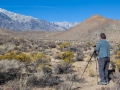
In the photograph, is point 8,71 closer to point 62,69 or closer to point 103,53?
point 62,69

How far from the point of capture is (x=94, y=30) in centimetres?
9731

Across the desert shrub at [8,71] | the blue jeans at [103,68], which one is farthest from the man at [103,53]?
the desert shrub at [8,71]

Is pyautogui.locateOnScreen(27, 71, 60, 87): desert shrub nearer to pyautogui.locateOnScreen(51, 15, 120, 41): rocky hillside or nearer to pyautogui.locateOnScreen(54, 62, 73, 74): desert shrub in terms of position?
pyautogui.locateOnScreen(54, 62, 73, 74): desert shrub

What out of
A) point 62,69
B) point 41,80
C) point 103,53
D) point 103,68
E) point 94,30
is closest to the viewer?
point 41,80

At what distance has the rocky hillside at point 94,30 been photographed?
9081 centimetres

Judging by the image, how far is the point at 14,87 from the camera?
7270 mm

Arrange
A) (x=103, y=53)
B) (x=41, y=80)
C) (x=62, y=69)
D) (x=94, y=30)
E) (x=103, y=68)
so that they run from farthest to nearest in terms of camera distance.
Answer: (x=94, y=30)
(x=62, y=69)
(x=103, y=68)
(x=103, y=53)
(x=41, y=80)

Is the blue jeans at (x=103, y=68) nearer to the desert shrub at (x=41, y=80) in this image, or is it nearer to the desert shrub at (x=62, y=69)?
the desert shrub at (x=41, y=80)

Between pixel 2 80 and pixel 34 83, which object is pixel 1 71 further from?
pixel 34 83

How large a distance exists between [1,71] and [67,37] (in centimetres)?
9493

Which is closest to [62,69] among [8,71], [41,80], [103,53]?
[41,80]

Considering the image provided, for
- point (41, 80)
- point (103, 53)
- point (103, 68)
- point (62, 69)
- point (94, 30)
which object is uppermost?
point (94, 30)

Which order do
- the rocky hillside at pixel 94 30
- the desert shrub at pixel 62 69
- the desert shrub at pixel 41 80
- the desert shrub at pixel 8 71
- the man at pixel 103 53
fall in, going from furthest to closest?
the rocky hillside at pixel 94 30
the desert shrub at pixel 62 69
the man at pixel 103 53
the desert shrub at pixel 8 71
the desert shrub at pixel 41 80

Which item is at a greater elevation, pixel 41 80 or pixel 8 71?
pixel 8 71
